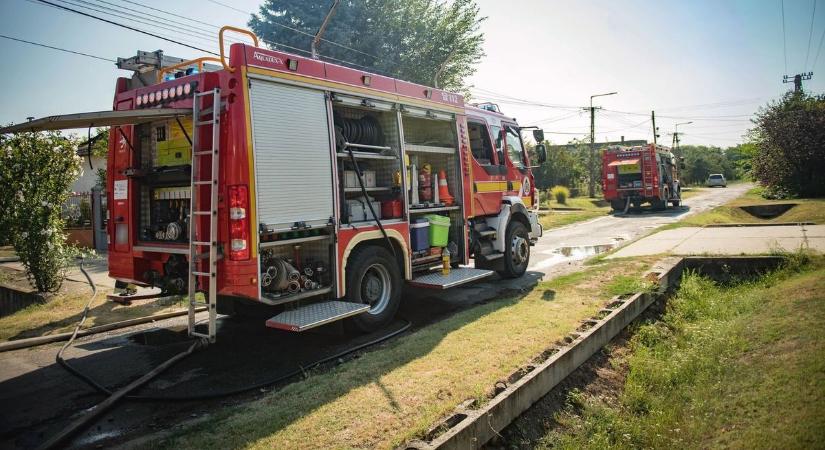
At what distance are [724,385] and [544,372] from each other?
6.15 ft

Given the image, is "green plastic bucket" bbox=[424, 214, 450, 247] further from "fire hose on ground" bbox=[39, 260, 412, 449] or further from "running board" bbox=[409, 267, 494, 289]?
"fire hose on ground" bbox=[39, 260, 412, 449]

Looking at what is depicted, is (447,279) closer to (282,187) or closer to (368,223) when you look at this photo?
(368,223)

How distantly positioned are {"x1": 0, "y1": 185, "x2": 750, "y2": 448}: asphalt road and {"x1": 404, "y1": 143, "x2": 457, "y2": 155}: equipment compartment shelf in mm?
2314

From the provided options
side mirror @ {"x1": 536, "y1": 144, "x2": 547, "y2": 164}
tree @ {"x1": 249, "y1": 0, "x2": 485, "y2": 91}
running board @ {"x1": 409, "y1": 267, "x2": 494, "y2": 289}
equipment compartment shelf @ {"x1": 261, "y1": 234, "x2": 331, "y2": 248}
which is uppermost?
tree @ {"x1": 249, "y1": 0, "x2": 485, "y2": 91}

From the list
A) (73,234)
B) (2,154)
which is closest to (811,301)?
(2,154)

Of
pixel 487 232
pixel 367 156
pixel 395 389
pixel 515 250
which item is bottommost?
pixel 395 389

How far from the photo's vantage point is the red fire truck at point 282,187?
16.9 ft

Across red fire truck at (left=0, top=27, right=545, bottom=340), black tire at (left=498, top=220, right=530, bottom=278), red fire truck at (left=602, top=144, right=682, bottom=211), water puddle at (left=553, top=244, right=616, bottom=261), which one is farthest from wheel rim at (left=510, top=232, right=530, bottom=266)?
red fire truck at (left=602, top=144, right=682, bottom=211)

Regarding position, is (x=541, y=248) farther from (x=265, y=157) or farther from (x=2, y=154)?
(x=2, y=154)

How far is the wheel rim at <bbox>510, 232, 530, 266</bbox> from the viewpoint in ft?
31.2

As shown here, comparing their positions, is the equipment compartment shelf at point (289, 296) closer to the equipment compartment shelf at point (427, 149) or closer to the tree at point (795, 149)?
the equipment compartment shelf at point (427, 149)

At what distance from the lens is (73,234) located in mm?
15445

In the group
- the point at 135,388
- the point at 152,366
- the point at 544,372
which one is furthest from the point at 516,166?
the point at 135,388

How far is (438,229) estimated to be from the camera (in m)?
7.80
